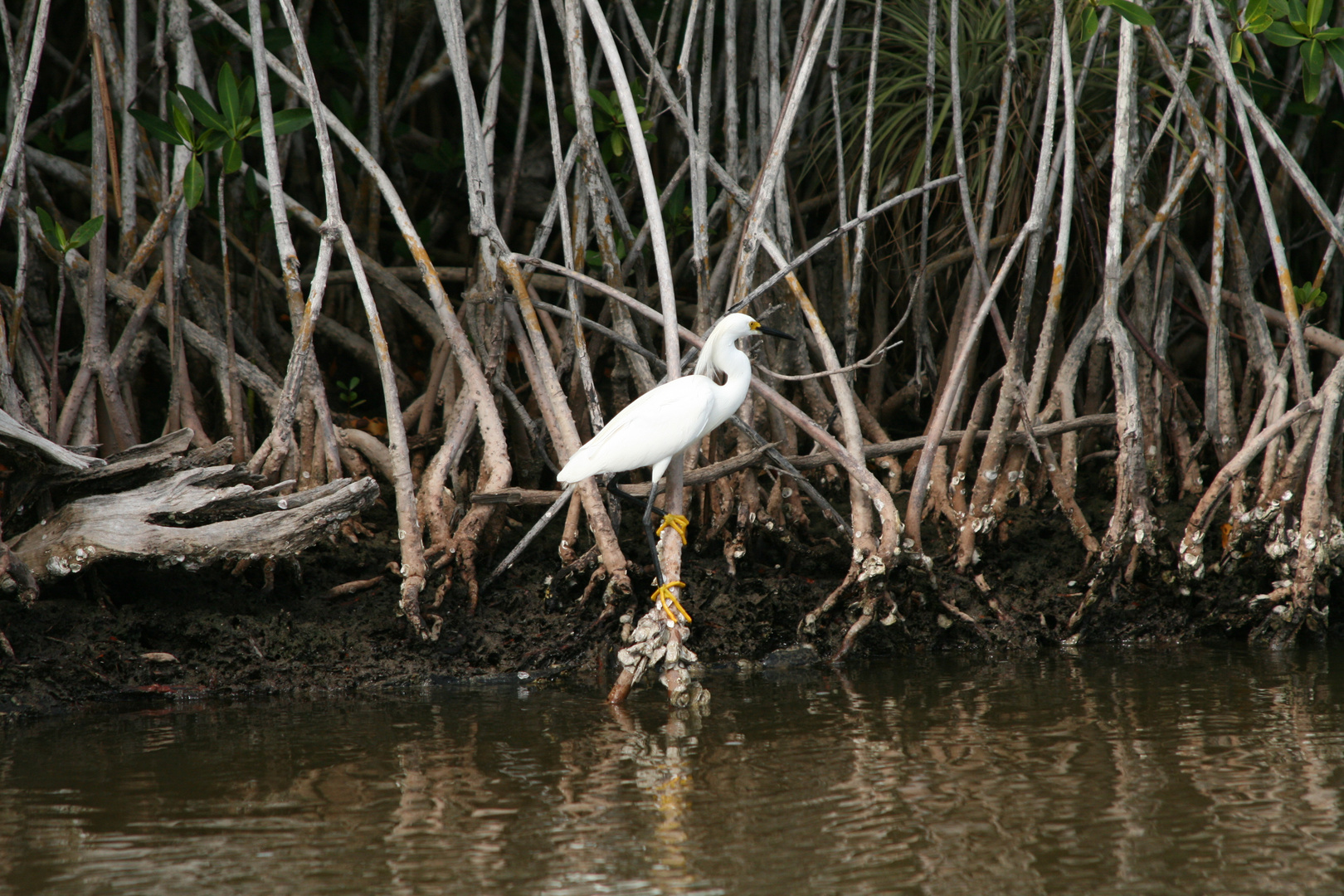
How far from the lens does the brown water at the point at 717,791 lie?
232cm

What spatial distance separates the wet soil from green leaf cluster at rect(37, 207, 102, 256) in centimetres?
125

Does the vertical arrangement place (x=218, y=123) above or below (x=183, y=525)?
above

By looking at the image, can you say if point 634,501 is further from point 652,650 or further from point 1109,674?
point 1109,674

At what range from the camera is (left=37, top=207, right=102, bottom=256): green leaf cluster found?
430 cm

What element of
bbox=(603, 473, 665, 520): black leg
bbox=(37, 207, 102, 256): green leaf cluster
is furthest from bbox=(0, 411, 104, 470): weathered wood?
bbox=(603, 473, 665, 520): black leg

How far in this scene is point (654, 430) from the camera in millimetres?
3697

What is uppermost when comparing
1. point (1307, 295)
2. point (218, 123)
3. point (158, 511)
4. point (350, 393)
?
point (218, 123)

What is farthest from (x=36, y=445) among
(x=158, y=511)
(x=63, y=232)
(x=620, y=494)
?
(x=620, y=494)

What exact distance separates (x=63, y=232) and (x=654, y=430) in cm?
263

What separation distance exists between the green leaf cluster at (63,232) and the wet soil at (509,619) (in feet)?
4.10

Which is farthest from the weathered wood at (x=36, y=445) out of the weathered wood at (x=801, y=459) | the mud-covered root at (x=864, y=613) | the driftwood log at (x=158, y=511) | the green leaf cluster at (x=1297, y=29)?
→ the green leaf cluster at (x=1297, y=29)

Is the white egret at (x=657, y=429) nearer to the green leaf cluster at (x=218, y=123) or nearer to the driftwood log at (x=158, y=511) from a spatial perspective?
the driftwood log at (x=158, y=511)

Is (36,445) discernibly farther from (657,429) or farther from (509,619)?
(657,429)

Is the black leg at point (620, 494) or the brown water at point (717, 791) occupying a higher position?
the black leg at point (620, 494)
